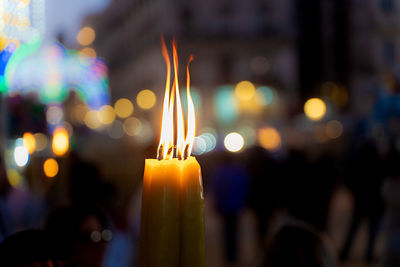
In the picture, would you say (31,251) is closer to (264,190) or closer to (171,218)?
(171,218)

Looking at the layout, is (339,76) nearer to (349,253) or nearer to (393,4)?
(393,4)

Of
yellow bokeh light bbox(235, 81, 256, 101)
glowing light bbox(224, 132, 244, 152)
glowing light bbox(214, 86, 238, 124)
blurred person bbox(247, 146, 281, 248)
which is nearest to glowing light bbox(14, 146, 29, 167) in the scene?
blurred person bbox(247, 146, 281, 248)

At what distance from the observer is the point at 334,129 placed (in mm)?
29562

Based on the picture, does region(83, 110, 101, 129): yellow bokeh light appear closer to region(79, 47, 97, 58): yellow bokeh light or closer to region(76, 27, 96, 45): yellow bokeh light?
region(76, 27, 96, 45): yellow bokeh light

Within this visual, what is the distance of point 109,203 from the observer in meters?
4.51

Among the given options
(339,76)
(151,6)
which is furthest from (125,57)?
(339,76)

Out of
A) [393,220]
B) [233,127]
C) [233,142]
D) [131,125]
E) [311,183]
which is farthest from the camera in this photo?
[131,125]

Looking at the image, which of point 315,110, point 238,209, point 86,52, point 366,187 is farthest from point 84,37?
point 366,187

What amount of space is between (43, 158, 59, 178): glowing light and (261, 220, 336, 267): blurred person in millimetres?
3861

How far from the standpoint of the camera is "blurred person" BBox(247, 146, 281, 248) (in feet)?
31.0

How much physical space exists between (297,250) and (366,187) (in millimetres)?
6733

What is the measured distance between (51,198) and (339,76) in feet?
145

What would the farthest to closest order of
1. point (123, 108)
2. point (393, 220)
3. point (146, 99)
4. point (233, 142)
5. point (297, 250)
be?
point (123, 108)
point (146, 99)
point (233, 142)
point (393, 220)
point (297, 250)

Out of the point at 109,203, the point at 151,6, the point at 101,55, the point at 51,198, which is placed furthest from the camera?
the point at 101,55
